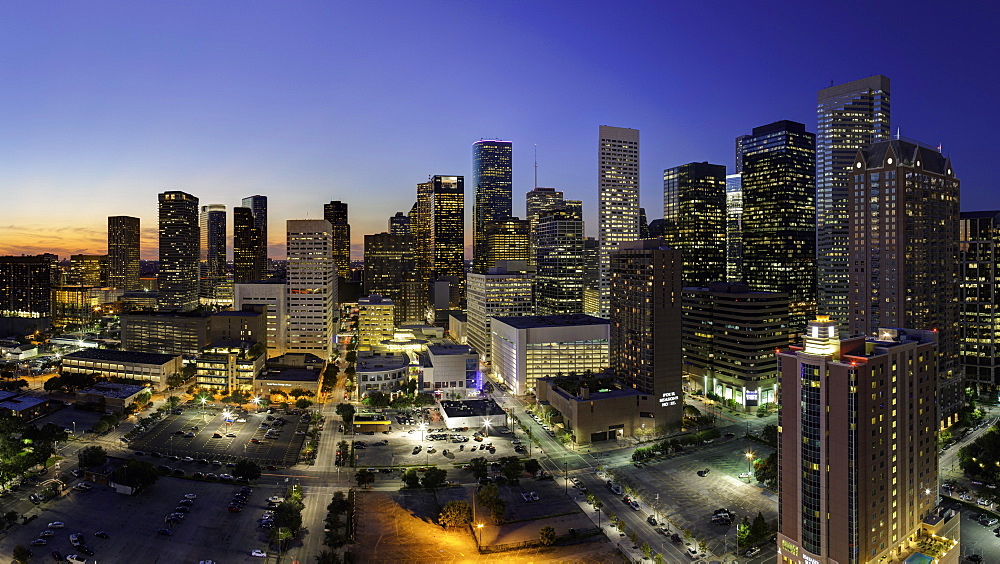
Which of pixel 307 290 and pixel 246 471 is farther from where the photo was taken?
pixel 307 290

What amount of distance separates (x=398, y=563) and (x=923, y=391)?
58983 mm

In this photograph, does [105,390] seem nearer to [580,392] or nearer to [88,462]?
[88,462]

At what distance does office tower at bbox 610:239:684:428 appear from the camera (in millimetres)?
105938

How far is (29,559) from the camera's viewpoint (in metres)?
60.3

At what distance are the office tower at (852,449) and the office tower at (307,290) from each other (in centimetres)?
13651

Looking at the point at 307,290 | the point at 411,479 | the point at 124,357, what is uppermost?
the point at 307,290

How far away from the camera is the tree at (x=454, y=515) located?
67062 mm

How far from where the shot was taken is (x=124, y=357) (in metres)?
140

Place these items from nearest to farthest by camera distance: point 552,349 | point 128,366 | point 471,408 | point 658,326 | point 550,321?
point 658,326 → point 471,408 → point 552,349 → point 128,366 → point 550,321

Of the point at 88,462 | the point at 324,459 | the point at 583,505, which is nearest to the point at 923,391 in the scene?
the point at 583,505

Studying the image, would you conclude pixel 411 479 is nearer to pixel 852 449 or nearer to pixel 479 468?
pixel 479 468

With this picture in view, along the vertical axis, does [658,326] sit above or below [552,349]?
above

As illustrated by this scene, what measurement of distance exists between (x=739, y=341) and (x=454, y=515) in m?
80.6

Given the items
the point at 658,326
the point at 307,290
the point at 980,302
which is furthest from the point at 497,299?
the point at 980,302
